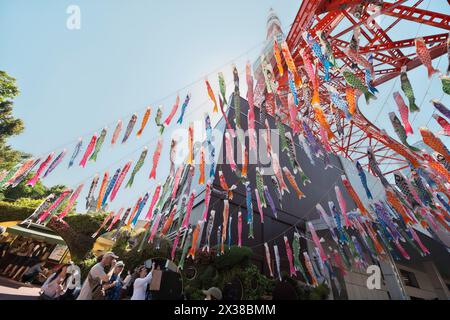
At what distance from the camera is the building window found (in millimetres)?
12500

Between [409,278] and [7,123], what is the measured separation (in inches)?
1262

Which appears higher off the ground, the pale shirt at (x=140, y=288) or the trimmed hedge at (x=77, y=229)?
the trimmed hedge at (x=77, y=229)

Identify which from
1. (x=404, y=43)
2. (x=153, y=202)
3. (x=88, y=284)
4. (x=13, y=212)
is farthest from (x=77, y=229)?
(x=404, y=43)

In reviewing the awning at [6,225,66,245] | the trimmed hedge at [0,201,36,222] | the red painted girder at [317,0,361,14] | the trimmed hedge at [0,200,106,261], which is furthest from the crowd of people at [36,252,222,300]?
the trimmed hedge at [0,201,36,222]

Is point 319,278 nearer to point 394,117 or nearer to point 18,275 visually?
point 394,117

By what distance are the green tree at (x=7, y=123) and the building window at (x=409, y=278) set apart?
2838cm

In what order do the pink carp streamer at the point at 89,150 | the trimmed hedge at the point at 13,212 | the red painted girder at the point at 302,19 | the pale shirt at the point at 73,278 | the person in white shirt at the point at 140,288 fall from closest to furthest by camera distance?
the person in white shirt at the point at 140,288 → the pale shirt at the point at 73,278 → the pink carp streamer at the point at 89,150 → the red painted girder at the point at 302,19 → the trimmed hedge at the point at 13,212

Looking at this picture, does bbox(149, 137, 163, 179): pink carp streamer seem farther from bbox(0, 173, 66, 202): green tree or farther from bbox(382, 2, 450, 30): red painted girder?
bbox(0, 173, 66, 202): green tree

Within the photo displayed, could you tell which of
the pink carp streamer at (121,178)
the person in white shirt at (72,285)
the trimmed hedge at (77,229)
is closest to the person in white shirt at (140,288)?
the person in white shirt at (72,285)

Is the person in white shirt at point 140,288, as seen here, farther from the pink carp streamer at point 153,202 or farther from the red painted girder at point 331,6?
the red painted girder at point 331,6

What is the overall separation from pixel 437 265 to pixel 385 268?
8.34 m

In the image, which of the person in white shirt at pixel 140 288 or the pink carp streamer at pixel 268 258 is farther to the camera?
the pink carp streamer at pixel 268 258

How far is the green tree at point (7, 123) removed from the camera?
13.2 meters
